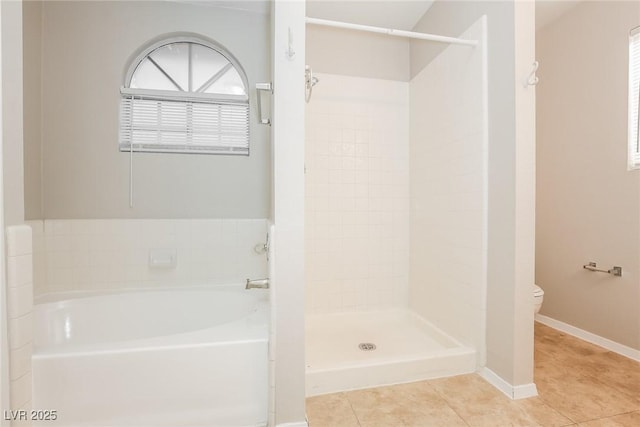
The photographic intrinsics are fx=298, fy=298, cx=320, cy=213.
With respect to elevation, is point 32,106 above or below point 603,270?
above

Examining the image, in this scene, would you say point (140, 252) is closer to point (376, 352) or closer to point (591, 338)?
point (376, 352)

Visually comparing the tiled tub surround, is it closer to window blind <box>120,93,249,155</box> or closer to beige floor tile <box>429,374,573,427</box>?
window blind <box>120,93,249,155</box>

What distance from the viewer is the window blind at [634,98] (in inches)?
78.0

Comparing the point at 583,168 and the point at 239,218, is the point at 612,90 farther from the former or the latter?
the point at 239,218

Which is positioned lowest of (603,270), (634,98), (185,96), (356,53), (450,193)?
(603,270)

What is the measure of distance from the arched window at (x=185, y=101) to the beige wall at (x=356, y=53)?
0.67 meters

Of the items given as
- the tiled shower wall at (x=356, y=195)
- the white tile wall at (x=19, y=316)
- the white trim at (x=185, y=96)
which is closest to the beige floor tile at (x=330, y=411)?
the tiled shower wall at (x=356, y=195)

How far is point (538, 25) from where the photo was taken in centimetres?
263

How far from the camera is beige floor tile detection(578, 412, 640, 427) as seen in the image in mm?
1361

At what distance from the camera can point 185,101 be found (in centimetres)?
229

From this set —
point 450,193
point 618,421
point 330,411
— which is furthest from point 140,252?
point 618,421

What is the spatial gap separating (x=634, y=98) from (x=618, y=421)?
6.50 feet

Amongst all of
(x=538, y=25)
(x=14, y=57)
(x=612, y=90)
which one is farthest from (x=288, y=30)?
(x=538, y=25)

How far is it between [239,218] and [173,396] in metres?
1.27
